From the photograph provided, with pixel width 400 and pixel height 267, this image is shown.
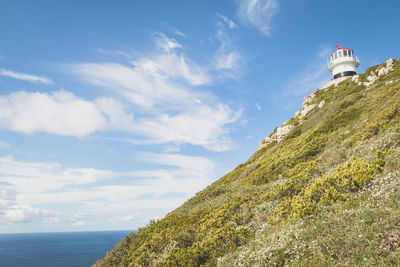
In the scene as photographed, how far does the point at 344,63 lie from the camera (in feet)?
199

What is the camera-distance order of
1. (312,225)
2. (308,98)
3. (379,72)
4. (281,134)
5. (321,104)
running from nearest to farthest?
(312,225) < (379,72) < (281,134) < (321,104) < (308,98)

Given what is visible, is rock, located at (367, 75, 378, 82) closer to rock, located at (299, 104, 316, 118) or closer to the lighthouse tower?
rock, located at (299, 104, 316, 118)

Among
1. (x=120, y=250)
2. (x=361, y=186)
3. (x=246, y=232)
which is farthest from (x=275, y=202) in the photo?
(x=120, y=250)

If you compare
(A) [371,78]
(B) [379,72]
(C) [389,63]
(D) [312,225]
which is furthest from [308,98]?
(D) [312,225]

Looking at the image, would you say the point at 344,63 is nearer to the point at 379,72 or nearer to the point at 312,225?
the point at 379,72

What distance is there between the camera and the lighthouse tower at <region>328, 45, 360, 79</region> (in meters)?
60.1

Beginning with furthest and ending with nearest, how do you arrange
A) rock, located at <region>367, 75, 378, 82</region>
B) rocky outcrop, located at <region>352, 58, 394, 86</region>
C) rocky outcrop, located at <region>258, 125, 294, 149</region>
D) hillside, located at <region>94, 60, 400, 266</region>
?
rocky outcrop, located at <region>258, 125, 294, 149</region>
rock, located at <region>367, 75, 378, 82</region>
rocky outcrop, located at <region>352, 58, 394, 86</region>
hillside, located at <region>94, 60, 400, 266</region>

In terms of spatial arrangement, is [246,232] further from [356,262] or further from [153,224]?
[153,224]

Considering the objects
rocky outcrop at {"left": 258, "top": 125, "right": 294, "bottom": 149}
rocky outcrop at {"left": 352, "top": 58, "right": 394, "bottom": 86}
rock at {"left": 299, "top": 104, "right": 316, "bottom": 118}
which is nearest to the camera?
rocky outcrop at {"left": 352, "top": 58, "right": 394, "bottom": 86}

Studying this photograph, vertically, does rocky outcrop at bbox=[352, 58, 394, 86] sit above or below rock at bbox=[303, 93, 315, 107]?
below

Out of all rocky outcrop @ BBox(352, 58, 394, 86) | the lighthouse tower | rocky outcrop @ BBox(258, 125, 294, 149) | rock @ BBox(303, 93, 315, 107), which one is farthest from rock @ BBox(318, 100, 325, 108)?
the lighthouse tower

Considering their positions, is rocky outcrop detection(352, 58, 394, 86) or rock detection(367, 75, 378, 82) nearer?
rocky outcrop detection(352, 58, 394, 86)

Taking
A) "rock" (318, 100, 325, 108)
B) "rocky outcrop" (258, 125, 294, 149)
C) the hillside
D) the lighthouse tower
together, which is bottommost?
the hillside

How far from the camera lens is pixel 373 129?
1609cm
